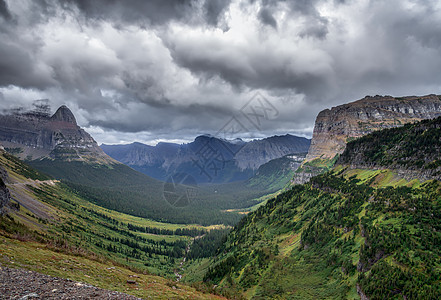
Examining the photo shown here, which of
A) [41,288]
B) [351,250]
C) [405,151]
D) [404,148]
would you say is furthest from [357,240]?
[41,288]

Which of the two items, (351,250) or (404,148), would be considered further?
(404,148)

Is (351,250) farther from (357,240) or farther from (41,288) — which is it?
(41,288)

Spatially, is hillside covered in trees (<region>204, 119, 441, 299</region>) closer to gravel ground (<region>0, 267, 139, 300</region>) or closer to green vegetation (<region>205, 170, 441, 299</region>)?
green vegetation (<region>205, 170, 441, 299</region>)

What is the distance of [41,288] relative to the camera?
19.2 m

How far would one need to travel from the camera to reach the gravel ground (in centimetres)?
1755

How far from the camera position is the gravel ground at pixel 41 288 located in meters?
17.5

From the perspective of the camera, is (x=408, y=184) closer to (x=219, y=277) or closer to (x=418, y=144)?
(x=418, y=144)

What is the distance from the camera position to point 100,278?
28.2 meters

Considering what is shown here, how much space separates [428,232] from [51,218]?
21521 cm

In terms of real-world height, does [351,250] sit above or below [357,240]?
below

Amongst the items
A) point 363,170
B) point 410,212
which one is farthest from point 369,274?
point 363,170

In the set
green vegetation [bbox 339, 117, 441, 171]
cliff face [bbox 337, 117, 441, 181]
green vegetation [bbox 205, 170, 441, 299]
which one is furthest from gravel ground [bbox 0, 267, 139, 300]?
green vegetation [bbox 339, 117, 441, 171]

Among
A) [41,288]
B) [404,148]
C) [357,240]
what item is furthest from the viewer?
[404,148]

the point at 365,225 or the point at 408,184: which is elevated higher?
the point at 408,184
